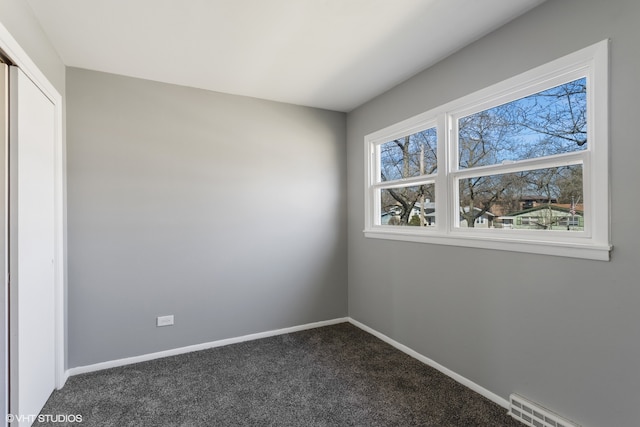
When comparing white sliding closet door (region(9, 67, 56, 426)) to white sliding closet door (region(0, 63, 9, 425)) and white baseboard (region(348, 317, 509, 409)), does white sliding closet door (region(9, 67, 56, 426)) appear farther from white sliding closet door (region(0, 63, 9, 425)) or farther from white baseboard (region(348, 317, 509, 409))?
white baseboard (region(348, 317, 509, 409))

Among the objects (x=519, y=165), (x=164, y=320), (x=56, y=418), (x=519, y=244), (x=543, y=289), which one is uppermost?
(x=519, y=165)

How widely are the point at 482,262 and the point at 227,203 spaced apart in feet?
7.63

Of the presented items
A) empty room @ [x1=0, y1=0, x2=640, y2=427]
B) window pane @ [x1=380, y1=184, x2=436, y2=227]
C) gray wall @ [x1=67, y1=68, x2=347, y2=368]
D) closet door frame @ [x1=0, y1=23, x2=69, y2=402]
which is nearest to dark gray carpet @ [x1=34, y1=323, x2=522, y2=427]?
empty room @ [x1=0, y1=0, x2=640, y2=427]

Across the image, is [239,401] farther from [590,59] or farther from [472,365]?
[590,59]

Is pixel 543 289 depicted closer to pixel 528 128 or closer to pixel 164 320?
pixel 528 128

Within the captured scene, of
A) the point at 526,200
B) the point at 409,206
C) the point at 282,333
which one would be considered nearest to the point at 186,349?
the point at 282,333

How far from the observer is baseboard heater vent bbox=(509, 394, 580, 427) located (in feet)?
5.81

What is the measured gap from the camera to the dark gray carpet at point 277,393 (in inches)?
77.7

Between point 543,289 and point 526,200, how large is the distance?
1.88ft

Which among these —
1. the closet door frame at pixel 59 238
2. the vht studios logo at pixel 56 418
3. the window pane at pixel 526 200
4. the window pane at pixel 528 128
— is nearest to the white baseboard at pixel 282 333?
the closet door frame at pixel 59 238

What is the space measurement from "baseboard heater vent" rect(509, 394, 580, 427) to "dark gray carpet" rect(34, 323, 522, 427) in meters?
0.06

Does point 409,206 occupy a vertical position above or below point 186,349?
above

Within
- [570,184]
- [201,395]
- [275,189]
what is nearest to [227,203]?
[275,189]

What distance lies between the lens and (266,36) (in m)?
2.16
